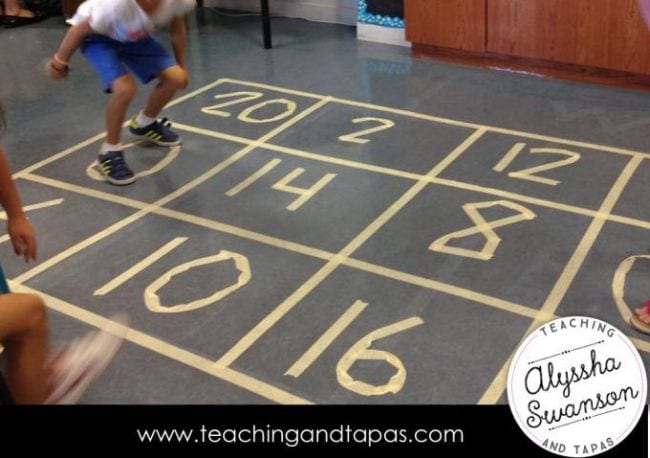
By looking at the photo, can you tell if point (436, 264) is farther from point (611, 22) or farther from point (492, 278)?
point (611, 22)

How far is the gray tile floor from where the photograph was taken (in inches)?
81.2

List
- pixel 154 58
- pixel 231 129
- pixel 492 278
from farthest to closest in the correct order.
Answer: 1. pixel 231 129
2. pixel 154 58
3. pixel 492 278

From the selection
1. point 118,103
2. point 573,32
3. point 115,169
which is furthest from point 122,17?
point 573,32

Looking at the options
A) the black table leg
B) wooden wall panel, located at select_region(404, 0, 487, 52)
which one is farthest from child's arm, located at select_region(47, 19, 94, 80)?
wooden wall panel, located at select_region(404, 0, 487, 52)

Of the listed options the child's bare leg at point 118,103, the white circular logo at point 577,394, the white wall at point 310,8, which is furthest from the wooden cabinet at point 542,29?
the white circular logo at point 577,394

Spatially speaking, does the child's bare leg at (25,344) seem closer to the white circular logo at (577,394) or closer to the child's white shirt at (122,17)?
the white circular logo at (577,394)

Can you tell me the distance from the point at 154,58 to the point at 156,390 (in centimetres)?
162

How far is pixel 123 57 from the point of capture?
3.10 m

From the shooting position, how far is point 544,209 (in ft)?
8.77

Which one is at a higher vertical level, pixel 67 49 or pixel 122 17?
pixel 122 17

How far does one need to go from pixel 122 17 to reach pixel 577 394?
6.89 feet

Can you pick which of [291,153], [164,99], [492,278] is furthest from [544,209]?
[164,99]

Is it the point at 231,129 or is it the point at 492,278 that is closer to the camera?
the point at 492,278

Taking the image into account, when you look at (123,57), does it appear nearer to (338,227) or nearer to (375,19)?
(338,227)
